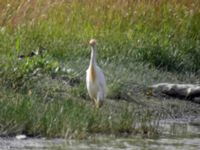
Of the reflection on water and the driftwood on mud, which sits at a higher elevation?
the driftwood on mud

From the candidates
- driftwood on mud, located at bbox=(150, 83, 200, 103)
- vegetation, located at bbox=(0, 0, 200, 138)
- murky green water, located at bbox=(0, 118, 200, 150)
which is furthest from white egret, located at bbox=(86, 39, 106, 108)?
driftwood on mud, located at bbox=(150, 83, 200, 103)

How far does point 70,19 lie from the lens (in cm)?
1281

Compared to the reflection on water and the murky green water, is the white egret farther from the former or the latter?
the reflection on water

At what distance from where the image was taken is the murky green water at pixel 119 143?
7957 mm

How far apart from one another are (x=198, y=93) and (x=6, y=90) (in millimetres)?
3001

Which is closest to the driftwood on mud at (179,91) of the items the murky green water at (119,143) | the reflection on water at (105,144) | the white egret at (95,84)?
the white egret at (95,84)

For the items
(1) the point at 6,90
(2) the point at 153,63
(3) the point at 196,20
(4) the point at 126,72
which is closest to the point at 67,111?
(1) the point at 6,90

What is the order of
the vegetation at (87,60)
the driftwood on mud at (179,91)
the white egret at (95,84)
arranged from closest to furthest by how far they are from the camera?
the vegetation at (87,60), the white egret at (95,84), the driftwood on mud at (179,91)

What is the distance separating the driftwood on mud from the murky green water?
1.79 meters

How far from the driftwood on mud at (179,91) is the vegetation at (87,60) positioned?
0.20 meters

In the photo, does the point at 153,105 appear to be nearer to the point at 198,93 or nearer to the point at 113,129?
the point at 198,93

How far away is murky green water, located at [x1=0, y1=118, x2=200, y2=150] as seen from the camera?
313 inches

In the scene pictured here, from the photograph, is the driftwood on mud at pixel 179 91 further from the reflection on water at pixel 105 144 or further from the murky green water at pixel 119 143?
the reflection on water at pixel 105 144

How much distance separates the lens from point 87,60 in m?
11.9
